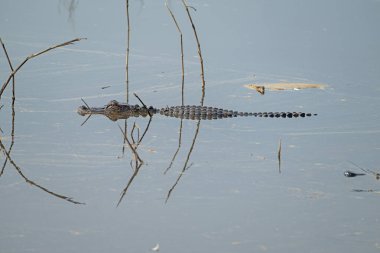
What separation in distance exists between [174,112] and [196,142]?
1.11 meters

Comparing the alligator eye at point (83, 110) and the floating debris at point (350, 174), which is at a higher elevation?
the alligator eye at point (83, 110)

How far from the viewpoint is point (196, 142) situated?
650 centimetres

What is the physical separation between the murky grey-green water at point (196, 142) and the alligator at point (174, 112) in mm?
108

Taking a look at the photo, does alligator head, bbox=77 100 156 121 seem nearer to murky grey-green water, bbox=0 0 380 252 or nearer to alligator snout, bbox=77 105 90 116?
alligator snout, bbox=77 105 90 116

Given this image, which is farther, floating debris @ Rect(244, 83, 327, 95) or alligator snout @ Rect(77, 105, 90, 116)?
floating debris @ Rect(244, 83, 327, 95)

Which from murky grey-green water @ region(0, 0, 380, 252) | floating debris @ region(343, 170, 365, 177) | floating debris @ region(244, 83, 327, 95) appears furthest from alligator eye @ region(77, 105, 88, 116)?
floating debris @ region(343, 170, 365, 177)

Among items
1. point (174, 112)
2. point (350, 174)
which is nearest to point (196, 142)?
point (174, 112)

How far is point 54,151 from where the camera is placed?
5914 millimetres

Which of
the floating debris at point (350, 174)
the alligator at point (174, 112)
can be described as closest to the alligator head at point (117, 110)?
the alligator at point (174, 112)

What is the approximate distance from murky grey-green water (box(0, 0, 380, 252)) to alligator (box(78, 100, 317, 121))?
0.36ft

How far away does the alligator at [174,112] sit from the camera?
744cm

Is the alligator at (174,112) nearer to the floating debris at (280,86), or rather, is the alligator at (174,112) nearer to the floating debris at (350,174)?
the floating debris at (280,86)

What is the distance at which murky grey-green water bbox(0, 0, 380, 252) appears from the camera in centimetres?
438

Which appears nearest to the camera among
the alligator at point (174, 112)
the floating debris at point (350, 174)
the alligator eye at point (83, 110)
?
the floating debris at point (350, 174)
